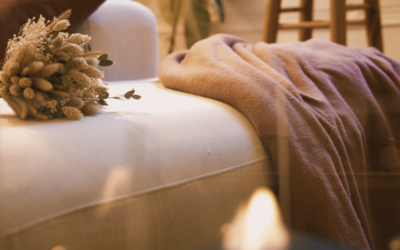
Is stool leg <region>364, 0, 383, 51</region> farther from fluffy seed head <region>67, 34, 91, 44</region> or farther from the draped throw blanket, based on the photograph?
fluffy seed head <region>67, 34, 91, 44</region>

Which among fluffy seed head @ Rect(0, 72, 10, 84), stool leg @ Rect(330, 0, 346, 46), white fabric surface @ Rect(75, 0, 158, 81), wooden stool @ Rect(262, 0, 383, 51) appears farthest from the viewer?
wooden stool @ Rect(262, 0, 383, 51)

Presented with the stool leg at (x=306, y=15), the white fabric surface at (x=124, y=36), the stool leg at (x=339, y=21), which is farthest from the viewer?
the stool leg at (x=306, y=15)

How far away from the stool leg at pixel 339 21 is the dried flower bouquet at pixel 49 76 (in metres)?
1.00

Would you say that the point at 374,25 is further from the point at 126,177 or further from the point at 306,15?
the point at 126,177

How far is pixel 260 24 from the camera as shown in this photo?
6.64ft

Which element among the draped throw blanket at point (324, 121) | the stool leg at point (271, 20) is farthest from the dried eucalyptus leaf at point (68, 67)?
the stool leg at point (271, 20)

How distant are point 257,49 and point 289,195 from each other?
362 millimetres

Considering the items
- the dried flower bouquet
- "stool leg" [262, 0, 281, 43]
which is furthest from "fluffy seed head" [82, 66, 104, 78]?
"stool leg" [262, 0, 281, 43]

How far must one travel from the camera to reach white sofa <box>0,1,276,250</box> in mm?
280

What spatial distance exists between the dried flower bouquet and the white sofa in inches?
1.0

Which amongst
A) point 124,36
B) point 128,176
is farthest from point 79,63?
point 124,36

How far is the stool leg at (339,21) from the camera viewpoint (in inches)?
45.3

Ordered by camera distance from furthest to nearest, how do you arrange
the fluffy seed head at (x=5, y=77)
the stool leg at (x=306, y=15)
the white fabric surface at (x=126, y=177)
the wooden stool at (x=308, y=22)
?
the stool leg at (x=306, y=15) → the wooden stool at (x=308, y=22) → the fluffy seed head at (x=5, y=77) → the white fabric surface at (x=126, y=177)

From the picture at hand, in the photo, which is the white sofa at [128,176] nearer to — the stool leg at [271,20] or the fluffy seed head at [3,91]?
the fluffy seed head at [3,91]
